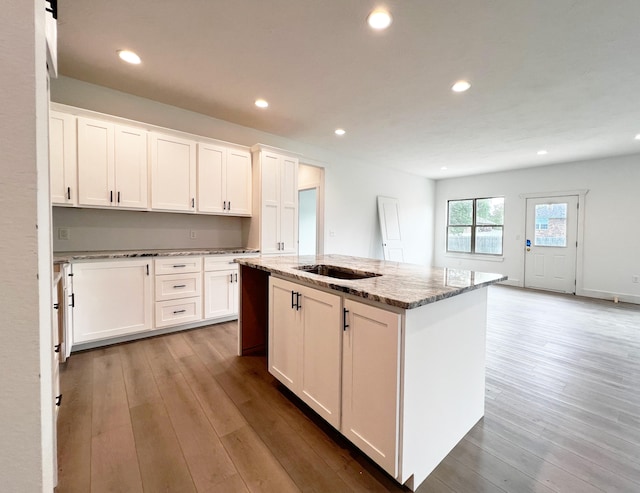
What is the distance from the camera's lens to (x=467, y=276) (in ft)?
6.11

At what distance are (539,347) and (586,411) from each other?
116 centimetres

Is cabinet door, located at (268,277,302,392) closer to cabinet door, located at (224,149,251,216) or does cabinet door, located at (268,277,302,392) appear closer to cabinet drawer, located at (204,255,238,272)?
cabinet drawer, located at (204,255,238,272)

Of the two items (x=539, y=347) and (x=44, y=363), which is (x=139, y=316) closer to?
(x=44, y=363)

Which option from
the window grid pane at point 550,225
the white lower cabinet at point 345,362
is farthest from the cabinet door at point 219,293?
the window grid pane at point 550,225

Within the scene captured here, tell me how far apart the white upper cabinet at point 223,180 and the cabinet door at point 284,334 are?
1.94m

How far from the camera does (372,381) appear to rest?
1.37m

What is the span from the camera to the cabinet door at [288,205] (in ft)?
13.2

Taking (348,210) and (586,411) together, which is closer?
(586,411)

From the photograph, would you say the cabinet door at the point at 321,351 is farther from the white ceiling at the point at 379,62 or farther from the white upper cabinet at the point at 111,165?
the white upper cabinet at the point at 111,165

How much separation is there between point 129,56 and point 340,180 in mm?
3665

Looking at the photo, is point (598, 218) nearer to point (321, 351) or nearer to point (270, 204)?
point (270, 204)

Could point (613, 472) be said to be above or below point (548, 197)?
below

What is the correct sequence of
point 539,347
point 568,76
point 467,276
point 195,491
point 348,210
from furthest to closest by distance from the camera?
1. point 348,210
2. point 539,347
3. point 568,76
4. point 467,276
5. point 195,491

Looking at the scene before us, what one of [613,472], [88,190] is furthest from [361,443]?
[88,190]
